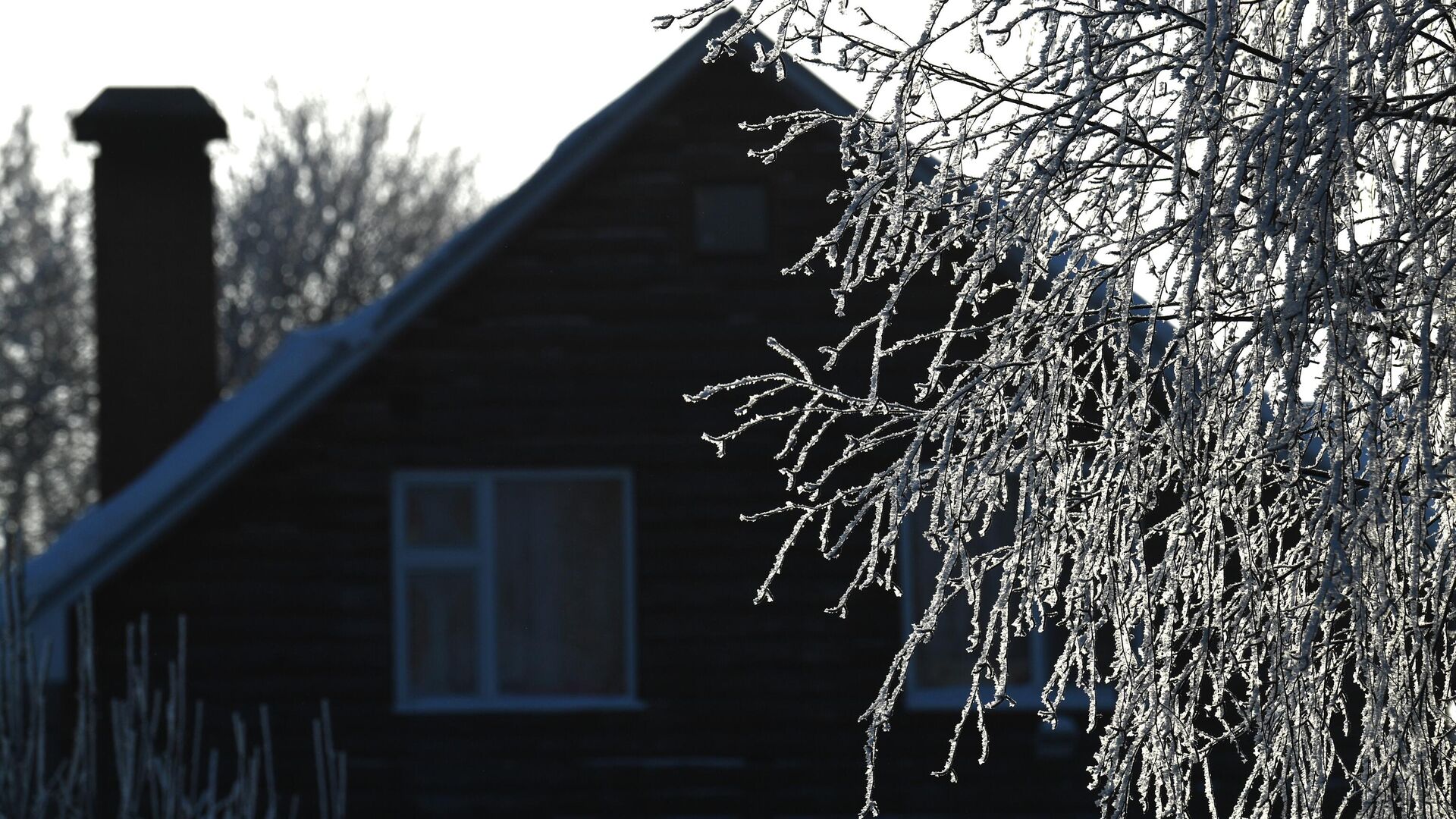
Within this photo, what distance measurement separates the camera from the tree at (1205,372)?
12.6ft

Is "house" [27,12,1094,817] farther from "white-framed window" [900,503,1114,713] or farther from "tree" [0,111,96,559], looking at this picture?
"tree" [0,111,96,559]

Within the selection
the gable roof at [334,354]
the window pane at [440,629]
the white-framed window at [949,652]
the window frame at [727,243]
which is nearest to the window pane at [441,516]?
the window pane at [440,629]

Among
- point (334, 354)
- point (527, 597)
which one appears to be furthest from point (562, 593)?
point (334, 354)

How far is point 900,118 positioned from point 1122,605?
120cm

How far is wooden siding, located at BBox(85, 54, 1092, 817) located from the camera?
1054 cm

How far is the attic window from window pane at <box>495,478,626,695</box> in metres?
1.50

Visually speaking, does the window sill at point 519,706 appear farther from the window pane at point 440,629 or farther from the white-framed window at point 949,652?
the white-framed window at point 949,652

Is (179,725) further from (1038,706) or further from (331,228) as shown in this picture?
(331,228)

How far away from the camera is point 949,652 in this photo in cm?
1087

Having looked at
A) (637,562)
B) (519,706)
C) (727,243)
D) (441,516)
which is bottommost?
(519,706)

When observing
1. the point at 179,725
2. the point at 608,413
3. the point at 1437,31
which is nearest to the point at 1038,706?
the point at 608,413

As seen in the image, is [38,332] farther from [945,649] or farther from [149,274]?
[945,649]

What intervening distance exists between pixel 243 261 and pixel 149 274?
1795cm

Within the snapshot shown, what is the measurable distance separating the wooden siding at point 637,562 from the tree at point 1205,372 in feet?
20.0
